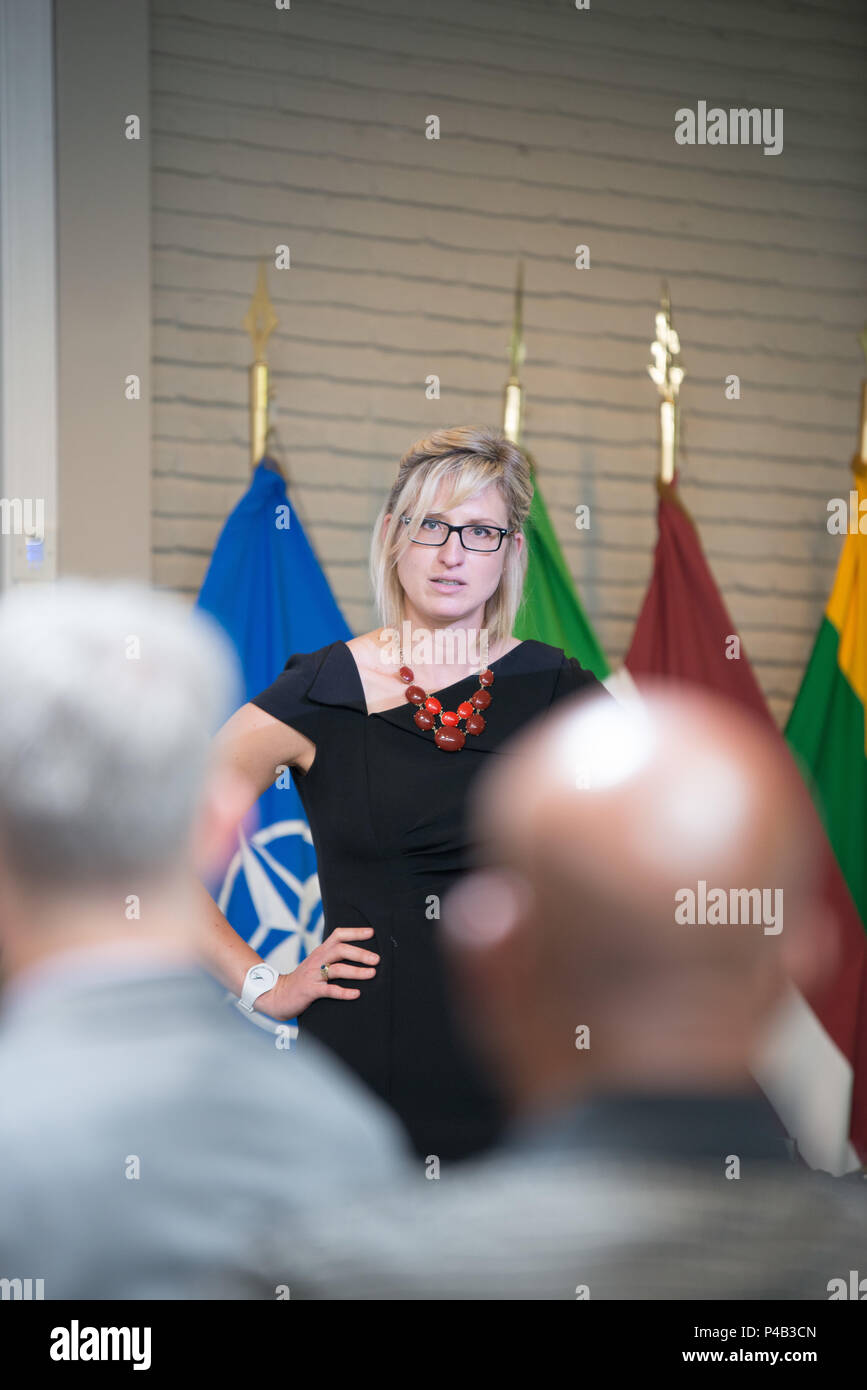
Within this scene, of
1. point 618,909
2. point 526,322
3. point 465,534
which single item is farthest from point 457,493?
point 526,322

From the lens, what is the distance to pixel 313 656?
60.6 inches

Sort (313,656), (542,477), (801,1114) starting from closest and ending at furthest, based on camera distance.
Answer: (801,1114), (313,656), (542,477)

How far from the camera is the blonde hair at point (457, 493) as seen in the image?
1436 mm

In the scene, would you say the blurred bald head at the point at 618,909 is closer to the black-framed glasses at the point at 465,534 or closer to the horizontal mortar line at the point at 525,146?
the black-framed glasses at the point at 465,534

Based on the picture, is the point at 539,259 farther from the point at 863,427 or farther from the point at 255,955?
the point at 255,955

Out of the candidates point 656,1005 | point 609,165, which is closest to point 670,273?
point 609,165

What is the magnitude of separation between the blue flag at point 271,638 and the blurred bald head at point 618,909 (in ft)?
2.55

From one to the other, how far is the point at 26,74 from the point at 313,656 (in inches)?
50.9

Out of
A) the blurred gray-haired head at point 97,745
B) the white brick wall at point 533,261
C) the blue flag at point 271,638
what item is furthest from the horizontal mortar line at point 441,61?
the blurred gray-haired head at point 97,745

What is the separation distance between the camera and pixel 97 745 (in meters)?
0.83

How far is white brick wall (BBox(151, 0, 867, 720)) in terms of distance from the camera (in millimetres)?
2445

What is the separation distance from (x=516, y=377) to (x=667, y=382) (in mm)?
286

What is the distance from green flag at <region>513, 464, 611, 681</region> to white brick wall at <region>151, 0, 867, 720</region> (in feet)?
0.72
